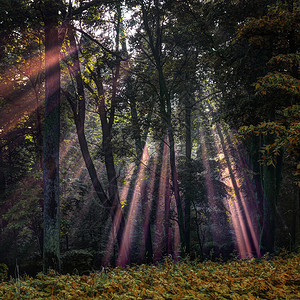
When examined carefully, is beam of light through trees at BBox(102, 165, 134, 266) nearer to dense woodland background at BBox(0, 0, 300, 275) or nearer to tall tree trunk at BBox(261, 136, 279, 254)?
dense woodland background at BBox(0, 0, 300, 275)

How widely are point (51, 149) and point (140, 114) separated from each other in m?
6.23

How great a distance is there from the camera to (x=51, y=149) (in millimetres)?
8344

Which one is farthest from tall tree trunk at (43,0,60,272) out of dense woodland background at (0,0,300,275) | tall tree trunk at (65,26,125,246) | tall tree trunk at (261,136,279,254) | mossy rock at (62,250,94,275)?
tall tree trunk at (261,136,279,254)

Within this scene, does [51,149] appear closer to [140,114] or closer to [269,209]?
[140,114]

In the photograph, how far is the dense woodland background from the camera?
8.21m

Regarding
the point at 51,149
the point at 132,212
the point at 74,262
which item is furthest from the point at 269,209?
the point at 132,212

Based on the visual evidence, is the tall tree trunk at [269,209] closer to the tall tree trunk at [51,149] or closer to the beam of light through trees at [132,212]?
the beam of light through trees at [132,212]

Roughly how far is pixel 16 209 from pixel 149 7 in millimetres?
11812

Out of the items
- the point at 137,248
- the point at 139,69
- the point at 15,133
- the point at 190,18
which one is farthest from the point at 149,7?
the point at 137,248

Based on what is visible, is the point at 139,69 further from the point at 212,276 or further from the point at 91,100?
the point at 212,276

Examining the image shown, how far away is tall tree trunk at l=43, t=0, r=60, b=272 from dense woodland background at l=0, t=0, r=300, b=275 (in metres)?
0.03

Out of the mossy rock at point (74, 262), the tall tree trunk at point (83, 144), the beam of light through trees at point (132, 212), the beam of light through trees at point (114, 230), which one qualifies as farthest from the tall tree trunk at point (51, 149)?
the mossy rock at point (74, 262)

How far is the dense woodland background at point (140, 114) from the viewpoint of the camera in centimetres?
821

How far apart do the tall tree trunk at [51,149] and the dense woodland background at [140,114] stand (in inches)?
1.3
